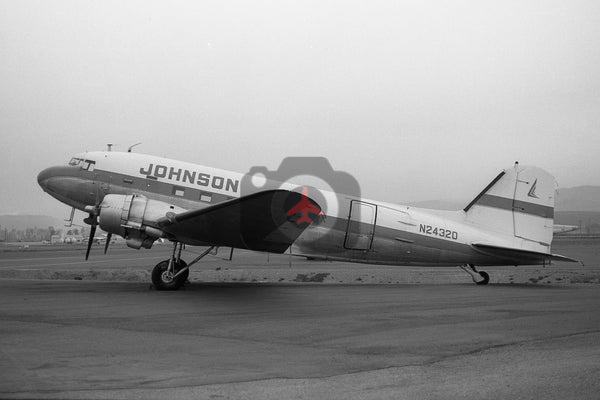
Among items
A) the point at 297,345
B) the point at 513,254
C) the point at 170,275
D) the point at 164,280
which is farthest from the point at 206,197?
the point at 513,254

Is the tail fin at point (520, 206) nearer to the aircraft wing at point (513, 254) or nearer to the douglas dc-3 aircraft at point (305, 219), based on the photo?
the douglas dc-3 aircraft at point (305, 219)

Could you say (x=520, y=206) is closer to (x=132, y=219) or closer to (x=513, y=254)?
(x=513, y=254)

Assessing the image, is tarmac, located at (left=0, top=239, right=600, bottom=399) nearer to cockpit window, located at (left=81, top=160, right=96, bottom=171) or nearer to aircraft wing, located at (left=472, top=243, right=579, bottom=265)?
aircraft wing, located at (left=472, top=243, right=579, bottom=265)

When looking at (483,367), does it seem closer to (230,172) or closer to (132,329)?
(132,329)

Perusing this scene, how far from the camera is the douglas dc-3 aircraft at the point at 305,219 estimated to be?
14.7m

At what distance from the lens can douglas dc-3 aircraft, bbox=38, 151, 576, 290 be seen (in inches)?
579

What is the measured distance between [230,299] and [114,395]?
7.89 metres

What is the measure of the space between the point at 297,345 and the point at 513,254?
11.1 meters

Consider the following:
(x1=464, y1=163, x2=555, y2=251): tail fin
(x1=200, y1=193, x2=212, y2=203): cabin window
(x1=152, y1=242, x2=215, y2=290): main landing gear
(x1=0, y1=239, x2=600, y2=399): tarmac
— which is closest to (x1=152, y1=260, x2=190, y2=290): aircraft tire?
(x1=152, y1=242, x2=215, y2=290): main landing gear

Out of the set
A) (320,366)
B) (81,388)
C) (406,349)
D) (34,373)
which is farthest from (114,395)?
(406,349)

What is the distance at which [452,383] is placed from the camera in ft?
19.5

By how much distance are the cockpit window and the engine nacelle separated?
175 centimetres

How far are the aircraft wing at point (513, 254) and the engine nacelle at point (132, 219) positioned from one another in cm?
923

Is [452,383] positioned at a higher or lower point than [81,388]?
higher
